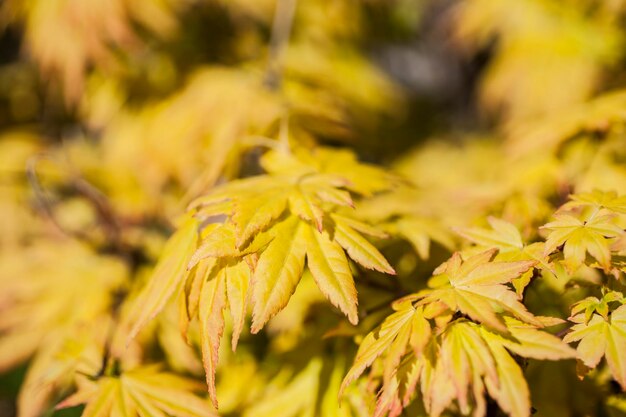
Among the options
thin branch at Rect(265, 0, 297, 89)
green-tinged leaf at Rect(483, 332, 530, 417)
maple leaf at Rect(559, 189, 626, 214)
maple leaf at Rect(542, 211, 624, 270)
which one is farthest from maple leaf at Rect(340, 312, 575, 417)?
thin branch at Rect(265, 0, 297, 89)

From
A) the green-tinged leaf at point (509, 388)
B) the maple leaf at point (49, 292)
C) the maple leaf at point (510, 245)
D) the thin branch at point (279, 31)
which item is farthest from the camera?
the thin branch at point (279, 31)

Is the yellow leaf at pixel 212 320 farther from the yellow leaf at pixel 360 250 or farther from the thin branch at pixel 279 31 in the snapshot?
the thin branch at pixel 279 31

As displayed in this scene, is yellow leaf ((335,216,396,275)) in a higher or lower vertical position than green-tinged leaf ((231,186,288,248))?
lower

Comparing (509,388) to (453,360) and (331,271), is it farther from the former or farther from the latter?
(331,271)

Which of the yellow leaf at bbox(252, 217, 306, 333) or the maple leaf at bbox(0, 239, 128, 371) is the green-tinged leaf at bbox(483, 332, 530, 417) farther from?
the maple leaf at bbox(0, 239, 128, 371)

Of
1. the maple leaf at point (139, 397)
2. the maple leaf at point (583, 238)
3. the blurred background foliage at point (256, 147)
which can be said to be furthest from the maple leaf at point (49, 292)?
the maple leaf at point (583, 238)

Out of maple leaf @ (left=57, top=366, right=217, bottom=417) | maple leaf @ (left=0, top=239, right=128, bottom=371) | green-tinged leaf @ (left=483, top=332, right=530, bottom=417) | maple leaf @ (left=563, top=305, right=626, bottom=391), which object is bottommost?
maple leaf @ (left=0, top=239, right=128, bottom=371)

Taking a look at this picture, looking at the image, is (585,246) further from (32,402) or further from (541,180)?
(32,402)
